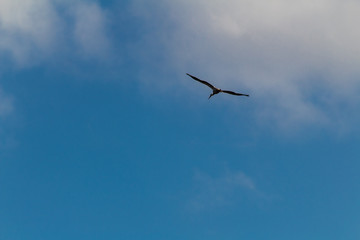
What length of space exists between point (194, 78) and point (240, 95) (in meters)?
10.4

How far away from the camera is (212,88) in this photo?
101 meters

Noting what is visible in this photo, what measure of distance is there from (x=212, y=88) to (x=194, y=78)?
6788 mm

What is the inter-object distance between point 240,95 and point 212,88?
366 inches

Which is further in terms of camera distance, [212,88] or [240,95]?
[212,88]

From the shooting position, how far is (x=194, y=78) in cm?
9569

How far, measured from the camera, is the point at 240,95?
9331 cm
